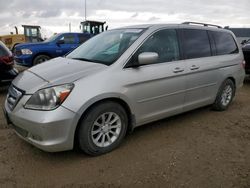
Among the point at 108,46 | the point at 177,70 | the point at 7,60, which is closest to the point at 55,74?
the point at 108,46

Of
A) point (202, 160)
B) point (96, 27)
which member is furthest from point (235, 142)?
point (96, 27)

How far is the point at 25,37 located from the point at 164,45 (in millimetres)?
16893

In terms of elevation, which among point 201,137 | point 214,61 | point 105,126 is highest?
point 214,61

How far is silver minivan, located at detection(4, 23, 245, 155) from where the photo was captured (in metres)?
3.11

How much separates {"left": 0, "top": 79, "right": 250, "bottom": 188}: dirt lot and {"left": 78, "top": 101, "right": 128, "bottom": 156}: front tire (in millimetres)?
139

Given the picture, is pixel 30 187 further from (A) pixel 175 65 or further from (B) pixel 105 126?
(A) pixel 175 65

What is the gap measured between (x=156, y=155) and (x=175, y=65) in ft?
4.77

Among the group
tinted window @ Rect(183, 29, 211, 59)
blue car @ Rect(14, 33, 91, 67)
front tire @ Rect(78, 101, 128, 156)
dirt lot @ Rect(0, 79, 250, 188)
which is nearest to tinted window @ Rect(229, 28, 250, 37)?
blue car @ Rect(14, 33, 91, 67)

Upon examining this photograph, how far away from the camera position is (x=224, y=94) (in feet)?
18.0

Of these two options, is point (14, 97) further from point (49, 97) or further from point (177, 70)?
point (177, 70)

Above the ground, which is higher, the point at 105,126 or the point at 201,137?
the point at 105,126

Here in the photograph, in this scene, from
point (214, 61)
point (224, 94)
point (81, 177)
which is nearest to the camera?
point (81, 177)

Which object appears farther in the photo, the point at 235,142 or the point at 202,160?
the point at 235,142

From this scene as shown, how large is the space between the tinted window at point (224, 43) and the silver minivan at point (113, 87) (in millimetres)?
143
